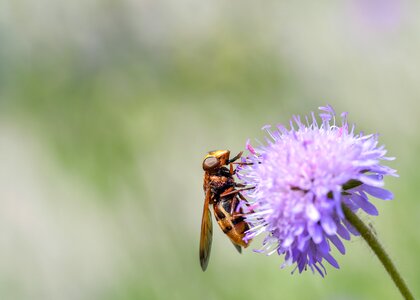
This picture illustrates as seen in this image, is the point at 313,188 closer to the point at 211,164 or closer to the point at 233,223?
the point at 233,223

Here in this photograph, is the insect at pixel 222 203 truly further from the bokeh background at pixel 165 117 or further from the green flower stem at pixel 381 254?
the bokeh background at pixel 165 117

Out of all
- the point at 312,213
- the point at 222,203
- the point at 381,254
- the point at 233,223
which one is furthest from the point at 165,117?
the point at 381,254

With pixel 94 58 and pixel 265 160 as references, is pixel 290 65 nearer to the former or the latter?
pixel 94 58

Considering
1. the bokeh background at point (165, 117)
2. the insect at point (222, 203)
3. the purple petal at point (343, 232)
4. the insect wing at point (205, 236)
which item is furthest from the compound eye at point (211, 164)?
the bokeh background at point (165, 117)

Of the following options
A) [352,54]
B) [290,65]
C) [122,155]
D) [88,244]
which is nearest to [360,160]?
[122,155]

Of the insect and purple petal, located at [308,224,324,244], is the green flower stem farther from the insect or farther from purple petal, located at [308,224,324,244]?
the insect

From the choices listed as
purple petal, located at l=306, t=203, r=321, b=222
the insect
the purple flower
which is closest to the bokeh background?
the insect
